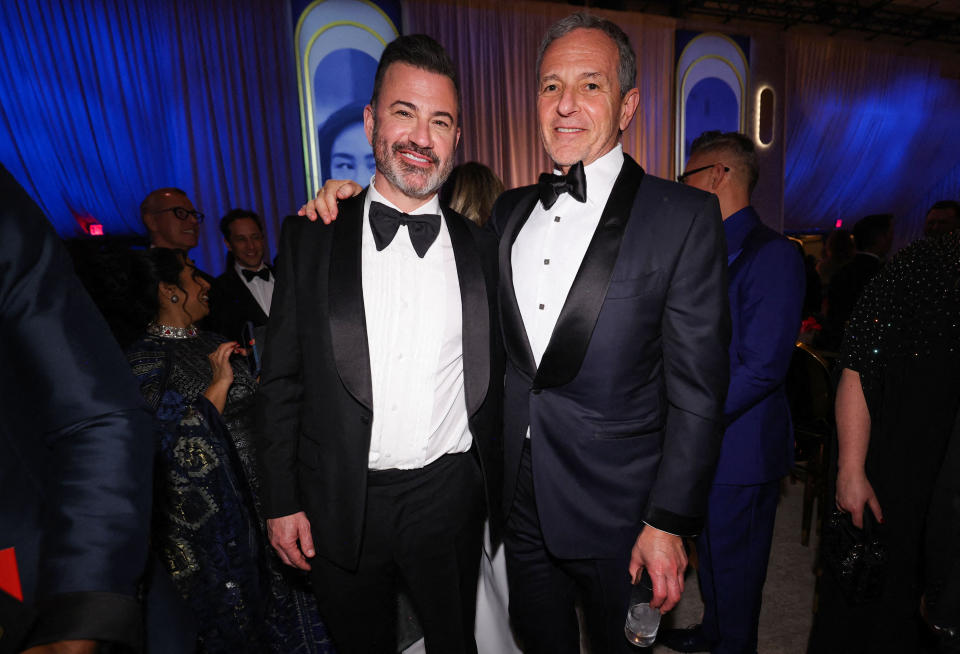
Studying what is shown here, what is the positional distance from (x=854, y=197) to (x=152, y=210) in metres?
15.1

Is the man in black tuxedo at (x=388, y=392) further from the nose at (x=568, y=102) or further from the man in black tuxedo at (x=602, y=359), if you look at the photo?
the nose at (x=568, y=102)

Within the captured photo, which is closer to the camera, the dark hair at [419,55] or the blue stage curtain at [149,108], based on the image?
the dark hair at [419,55]

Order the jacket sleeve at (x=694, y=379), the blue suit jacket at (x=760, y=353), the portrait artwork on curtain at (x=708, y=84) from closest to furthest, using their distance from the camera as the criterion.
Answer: the jacket sleeve at (x=694, y=379)
the blue suit jacket at (x=760, y=353)
the portrait artwork on curtain at (x=708, y=84)

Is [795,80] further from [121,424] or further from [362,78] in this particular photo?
[121,424]

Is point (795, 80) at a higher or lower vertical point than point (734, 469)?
higher

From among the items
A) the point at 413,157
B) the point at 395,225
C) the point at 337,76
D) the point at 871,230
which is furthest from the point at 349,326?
the point at 337,76

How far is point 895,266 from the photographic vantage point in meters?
1.55

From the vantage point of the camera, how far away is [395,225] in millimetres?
1548

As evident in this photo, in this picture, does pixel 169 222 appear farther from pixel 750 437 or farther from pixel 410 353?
pixel 750 437

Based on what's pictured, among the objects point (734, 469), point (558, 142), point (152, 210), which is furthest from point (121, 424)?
point (152, 210)

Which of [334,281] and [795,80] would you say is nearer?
[334,281]

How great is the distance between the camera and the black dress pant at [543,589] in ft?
4.86

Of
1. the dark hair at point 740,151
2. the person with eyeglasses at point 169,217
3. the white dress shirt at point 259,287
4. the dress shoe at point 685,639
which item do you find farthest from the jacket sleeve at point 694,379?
the white dress shirt at point 259,287

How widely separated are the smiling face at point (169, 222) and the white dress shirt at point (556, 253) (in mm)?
3243
